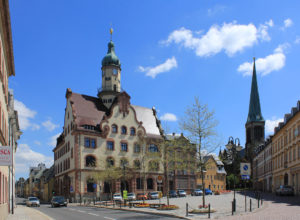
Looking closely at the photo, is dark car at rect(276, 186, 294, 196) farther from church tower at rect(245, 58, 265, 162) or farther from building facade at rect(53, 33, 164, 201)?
church tower at rect(245, 58, 265, 162)

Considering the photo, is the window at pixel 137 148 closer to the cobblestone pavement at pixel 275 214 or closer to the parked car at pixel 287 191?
the parked car at pixel 287 191

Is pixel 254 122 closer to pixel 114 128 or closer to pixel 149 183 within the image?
pixel 149 183

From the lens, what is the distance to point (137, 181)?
65.5m

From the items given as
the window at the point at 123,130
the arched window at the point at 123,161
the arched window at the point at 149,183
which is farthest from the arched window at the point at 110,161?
the arched window at the point at 149,183

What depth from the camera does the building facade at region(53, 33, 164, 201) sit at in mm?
59438

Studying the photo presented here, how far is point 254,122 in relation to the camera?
5300 inches

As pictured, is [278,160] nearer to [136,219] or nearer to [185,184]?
[185,184]

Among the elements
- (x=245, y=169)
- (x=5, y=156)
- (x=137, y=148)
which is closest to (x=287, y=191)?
(x=245, y=169)

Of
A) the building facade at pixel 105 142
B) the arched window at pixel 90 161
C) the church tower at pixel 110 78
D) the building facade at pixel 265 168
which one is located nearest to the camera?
the building facade at pixel 105 142

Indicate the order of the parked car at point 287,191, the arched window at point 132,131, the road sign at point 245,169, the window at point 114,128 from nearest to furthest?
the road sign at point 245,169 < the parked car at point 287,191 < the window at point 114,128 < the arched window at point 132,131

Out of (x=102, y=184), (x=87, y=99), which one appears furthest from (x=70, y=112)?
(x=102, y=184)

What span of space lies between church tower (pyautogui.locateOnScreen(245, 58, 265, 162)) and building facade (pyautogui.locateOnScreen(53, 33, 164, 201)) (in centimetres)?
7167

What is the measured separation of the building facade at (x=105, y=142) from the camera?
59.4 m

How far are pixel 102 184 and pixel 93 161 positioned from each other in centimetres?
422
